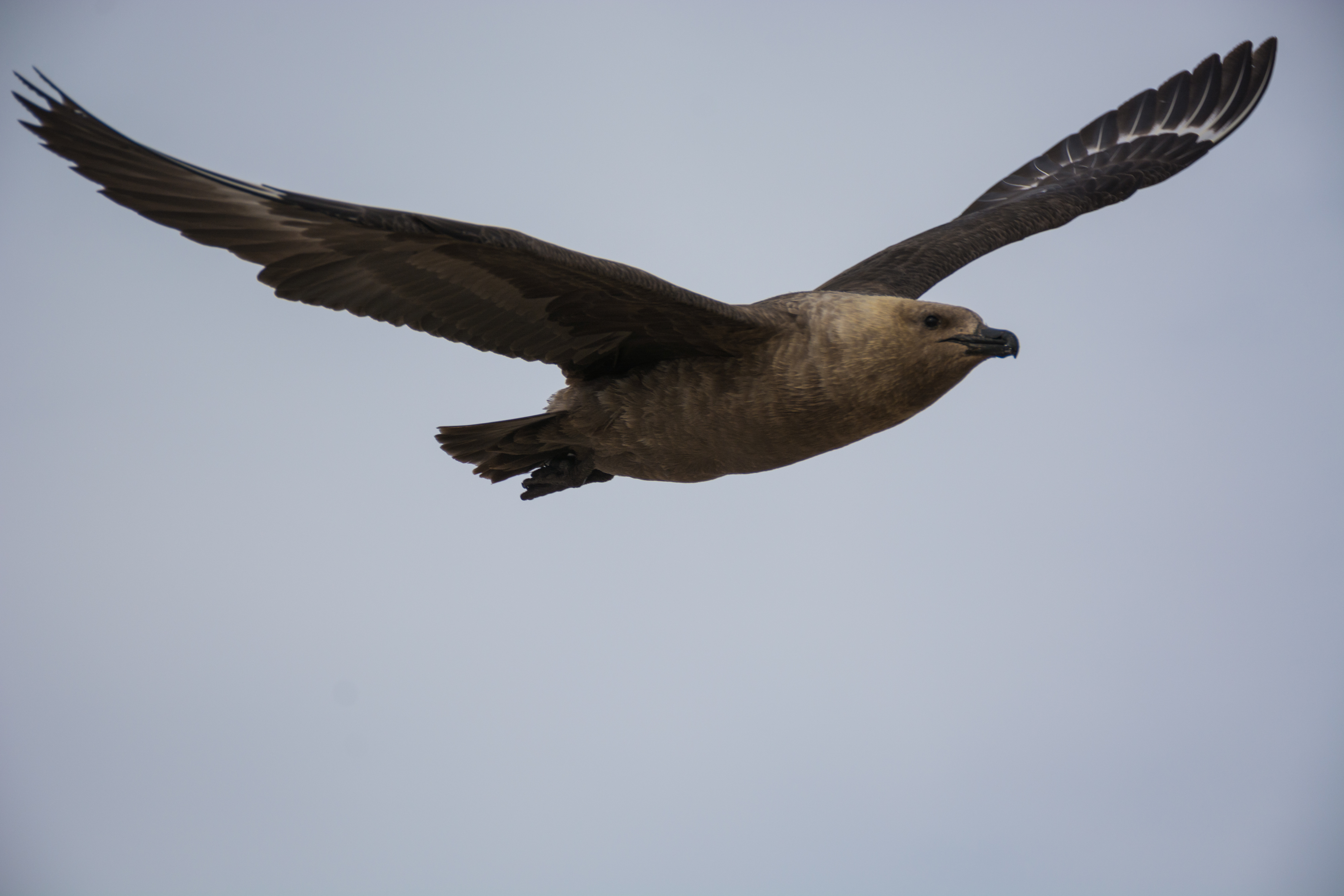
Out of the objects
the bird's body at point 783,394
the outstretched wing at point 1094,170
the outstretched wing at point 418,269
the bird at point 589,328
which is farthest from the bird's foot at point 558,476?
the outstretched wing at point 1094,170

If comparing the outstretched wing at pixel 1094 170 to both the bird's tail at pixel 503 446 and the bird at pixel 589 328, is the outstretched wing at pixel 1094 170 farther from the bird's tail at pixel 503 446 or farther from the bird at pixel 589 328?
the bird's tail at pixel 503 446

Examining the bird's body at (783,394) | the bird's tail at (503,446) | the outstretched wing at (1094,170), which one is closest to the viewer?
the bird's body at (783,394)

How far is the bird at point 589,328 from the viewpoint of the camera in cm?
462

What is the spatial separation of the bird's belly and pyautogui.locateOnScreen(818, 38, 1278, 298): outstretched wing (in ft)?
4.92

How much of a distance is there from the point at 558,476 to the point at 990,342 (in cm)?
228

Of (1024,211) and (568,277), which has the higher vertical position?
(1024,211)

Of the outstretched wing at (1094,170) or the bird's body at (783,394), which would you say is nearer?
the bird's body at (783,394)

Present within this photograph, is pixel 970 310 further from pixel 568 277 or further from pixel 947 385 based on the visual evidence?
pixel 568 277

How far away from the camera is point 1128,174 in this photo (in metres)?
8.43

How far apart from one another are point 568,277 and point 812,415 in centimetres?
130

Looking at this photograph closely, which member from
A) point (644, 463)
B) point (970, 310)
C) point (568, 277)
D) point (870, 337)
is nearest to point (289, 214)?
point (568, 277)

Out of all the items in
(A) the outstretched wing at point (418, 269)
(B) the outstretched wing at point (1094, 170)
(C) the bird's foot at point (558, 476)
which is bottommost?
(C) the bird's foot at point (558, 476)

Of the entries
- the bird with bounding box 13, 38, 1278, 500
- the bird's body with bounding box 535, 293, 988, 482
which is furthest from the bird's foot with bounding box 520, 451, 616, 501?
the bird's body with bounding box 535, 293, 988, 482

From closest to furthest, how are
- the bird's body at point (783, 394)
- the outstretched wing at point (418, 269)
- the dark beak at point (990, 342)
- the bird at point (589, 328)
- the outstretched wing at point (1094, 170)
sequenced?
the outstretched wing at point (418, 269) → the bird at point (589, 328) → the dark beak at point (990, 342) → the bird's body at point (783, 394) → the outstretched wing at point (1094, 170)
